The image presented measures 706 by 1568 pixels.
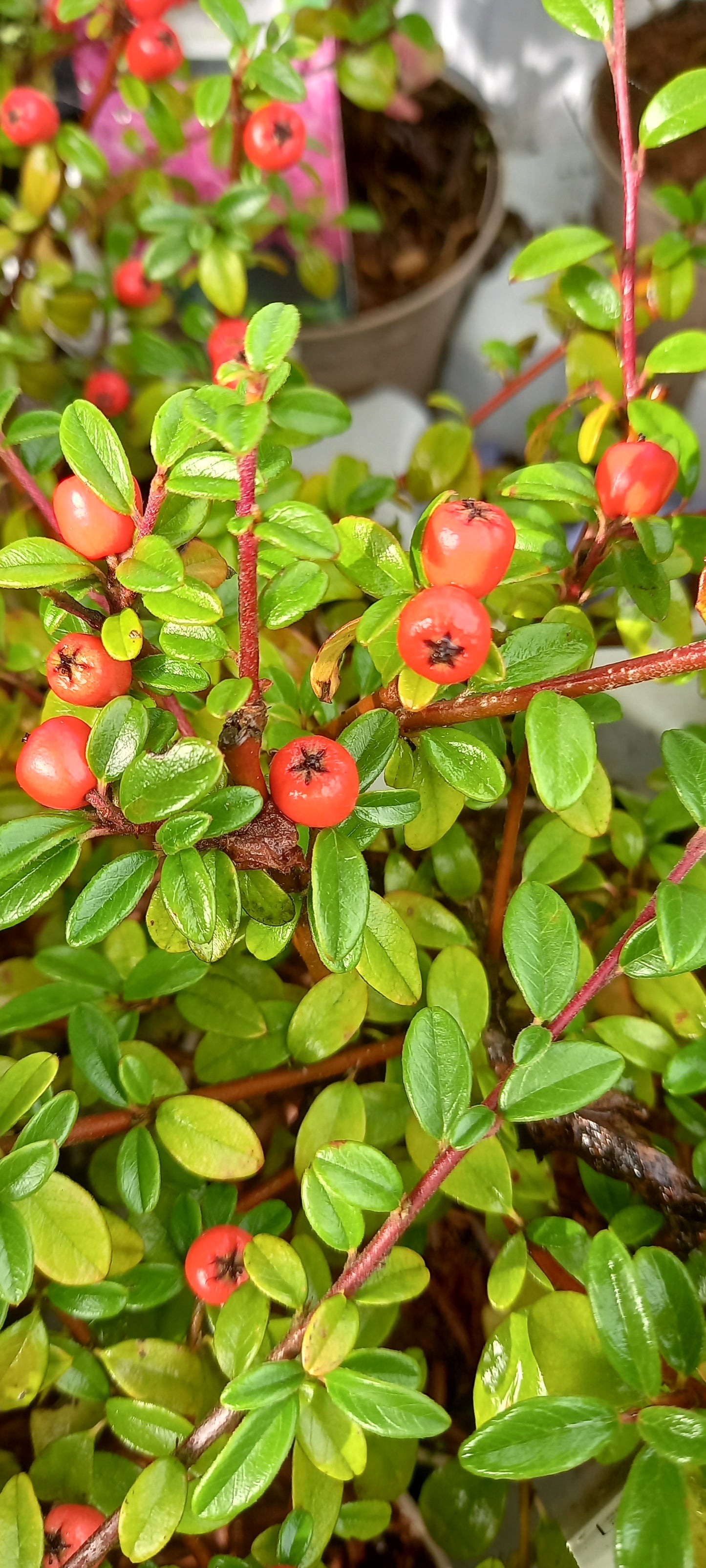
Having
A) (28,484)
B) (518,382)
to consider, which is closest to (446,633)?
(28,484)

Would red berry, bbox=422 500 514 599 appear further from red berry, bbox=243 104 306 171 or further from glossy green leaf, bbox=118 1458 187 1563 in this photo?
red berry, bbox=243 104 306 171

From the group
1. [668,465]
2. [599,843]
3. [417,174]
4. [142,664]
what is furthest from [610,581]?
[417,174]

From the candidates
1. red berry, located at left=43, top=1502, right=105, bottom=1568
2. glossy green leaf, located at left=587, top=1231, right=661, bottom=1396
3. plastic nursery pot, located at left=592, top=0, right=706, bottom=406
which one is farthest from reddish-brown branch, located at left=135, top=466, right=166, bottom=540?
plastic nursery pot, located at left=592, top=0, right=706, bottom=406

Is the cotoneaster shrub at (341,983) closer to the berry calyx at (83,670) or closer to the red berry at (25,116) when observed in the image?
the berry calyx at (83,670)

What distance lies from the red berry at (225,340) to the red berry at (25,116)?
10.7 inches

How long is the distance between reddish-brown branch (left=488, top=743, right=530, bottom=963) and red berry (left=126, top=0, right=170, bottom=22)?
79 cm

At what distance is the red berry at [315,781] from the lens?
43 cm

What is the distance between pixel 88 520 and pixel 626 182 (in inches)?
15.5

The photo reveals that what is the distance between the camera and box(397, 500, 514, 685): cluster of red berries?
0.41m

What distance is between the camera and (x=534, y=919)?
0.52m

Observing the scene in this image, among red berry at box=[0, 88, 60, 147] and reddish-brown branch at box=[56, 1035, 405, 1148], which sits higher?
red berry at box=[0, 88, 60, 147]

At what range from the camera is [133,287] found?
3.55ft

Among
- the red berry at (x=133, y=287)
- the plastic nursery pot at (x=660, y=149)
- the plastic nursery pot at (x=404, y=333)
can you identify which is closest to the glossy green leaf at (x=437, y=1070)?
the red berry at (x=133, y=287)

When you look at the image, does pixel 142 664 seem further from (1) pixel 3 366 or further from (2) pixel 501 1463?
(1) pixel 3 366
